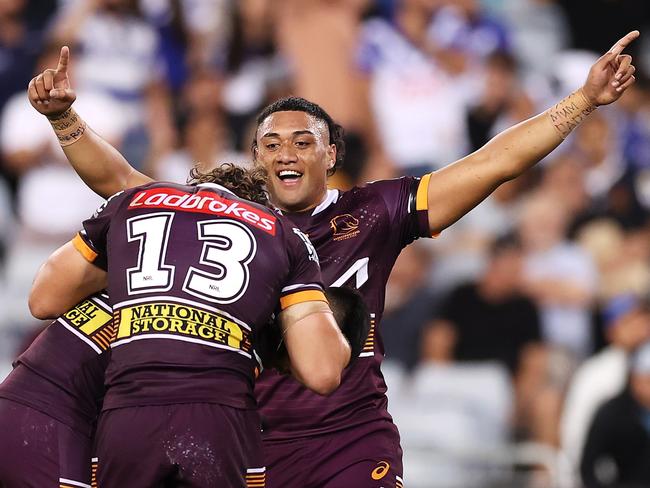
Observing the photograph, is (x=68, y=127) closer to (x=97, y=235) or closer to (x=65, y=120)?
(x=65, y=120)

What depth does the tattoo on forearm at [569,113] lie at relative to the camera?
15.9ft

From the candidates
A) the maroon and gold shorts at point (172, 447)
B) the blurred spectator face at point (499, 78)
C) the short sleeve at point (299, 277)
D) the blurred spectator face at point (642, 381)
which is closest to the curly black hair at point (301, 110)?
the short sleeve at point (299, 277)

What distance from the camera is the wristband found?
4746 millimetres

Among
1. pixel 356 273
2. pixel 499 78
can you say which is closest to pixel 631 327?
pixel 499 78

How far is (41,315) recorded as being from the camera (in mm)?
4137

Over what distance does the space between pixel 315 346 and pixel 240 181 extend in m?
0.74

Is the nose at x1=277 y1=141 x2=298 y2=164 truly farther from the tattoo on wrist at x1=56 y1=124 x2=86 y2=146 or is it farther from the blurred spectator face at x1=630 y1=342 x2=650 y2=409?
the blurred spectator face at x1=630 y1=342 x2=650 y2=409

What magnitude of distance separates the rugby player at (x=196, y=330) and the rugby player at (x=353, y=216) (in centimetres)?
97

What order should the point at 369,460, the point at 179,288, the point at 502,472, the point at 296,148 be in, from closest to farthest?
the point at 179,288
the point at 369,460
the point at 296,148
the point at 502,472

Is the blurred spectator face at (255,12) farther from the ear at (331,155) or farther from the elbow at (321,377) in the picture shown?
the elbow at (321,377)

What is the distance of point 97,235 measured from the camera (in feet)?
13.0

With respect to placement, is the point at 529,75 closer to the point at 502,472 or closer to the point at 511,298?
the point at 511,298

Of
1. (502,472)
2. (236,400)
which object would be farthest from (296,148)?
(502,472)

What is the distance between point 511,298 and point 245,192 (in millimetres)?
7072
